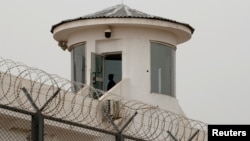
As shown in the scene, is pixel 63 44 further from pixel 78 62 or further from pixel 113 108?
pixel 113 108

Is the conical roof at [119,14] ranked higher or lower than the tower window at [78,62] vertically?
higher

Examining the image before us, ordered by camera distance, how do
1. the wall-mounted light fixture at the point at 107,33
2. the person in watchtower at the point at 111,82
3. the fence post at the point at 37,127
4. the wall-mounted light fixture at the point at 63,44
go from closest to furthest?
the fence post at the point at 37,127
the wall-mounted light fixture at the point at 107,33
the person in watchtower at the point at 111,82
the wall-mounted light fixture at the point at 63,44

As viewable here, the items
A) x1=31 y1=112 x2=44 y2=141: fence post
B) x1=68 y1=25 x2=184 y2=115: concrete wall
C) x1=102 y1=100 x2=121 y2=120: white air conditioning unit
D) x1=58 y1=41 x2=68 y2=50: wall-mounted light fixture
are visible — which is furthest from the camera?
x1=58 y1=41 x2=68 y2=50: wall-mounted light fixture

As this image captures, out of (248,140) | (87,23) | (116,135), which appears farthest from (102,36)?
(116,135)

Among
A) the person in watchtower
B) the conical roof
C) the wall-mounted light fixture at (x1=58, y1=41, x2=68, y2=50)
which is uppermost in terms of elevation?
the conical roof

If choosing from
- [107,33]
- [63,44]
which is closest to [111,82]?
[107,33]

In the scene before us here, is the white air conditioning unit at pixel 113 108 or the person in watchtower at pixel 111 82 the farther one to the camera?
the person in watchtower at pixel 111 82

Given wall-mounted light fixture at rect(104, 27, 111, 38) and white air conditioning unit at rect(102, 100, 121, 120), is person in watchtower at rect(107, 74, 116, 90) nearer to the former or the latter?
wall-mounted light fixture at rect(104, 27, 111, 38)

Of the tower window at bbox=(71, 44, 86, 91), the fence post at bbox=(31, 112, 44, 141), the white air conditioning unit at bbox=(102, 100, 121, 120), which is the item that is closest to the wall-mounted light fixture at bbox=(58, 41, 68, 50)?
the tower window at bbox=(71, 44, 86, 91)

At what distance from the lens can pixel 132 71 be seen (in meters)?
21.0

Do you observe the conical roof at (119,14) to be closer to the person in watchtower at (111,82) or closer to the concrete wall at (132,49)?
the concrete wall at (132,49)

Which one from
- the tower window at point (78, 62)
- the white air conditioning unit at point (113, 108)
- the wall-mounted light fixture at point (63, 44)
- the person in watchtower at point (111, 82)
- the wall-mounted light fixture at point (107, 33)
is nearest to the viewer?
the white air conditioning unit at point (113, 108)

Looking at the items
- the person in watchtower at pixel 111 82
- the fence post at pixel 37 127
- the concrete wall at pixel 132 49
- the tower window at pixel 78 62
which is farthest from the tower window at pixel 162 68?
the fence post at pixel 37 127

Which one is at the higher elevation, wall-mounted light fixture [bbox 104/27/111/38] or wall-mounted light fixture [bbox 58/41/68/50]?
wall-mounted light fixture [bbox 104/27/111/38]
